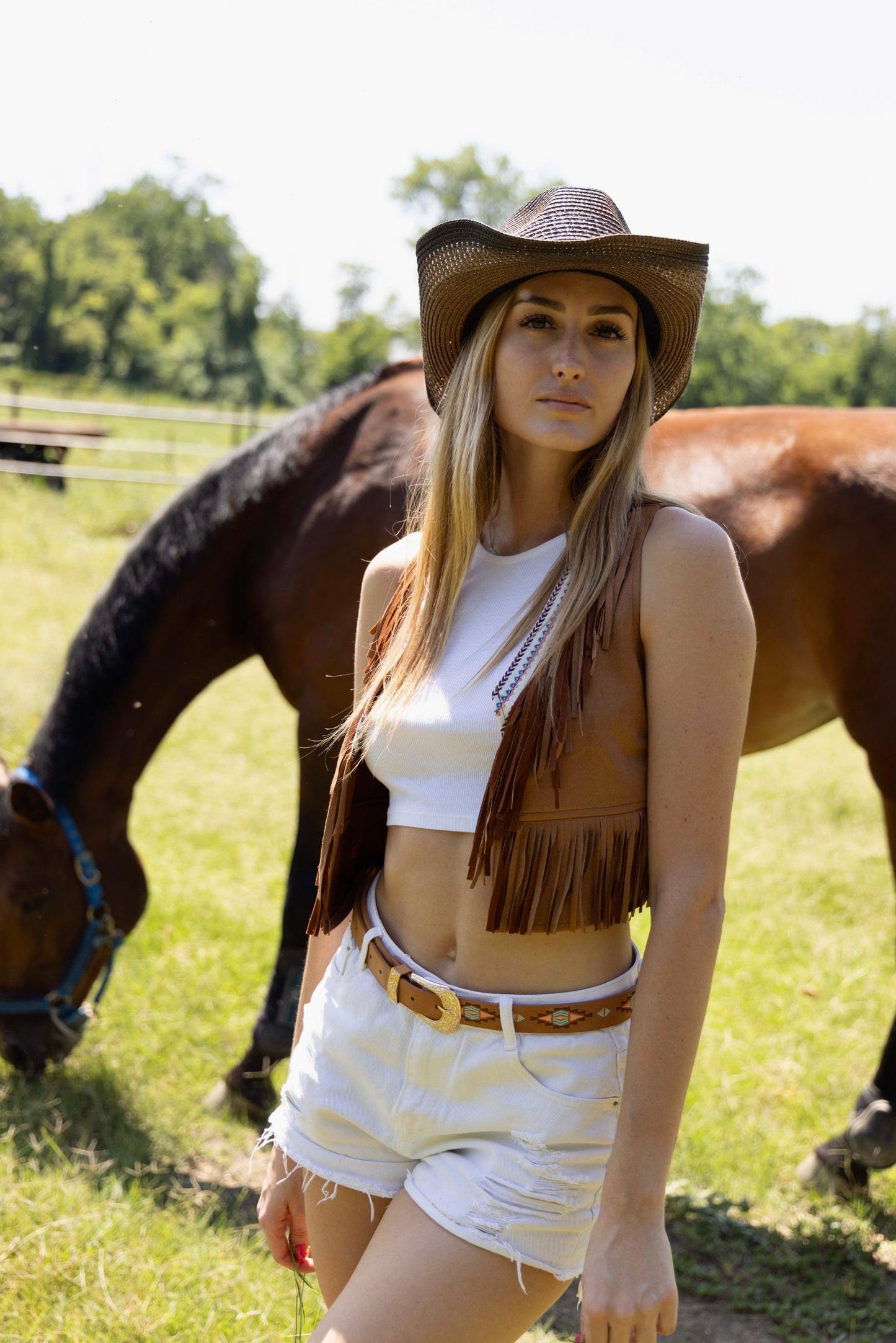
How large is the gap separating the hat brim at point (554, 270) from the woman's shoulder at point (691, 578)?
42 centimetres

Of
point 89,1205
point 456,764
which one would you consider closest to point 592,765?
point 456,764

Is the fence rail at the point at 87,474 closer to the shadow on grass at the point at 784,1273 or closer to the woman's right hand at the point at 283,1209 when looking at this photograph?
the shadow on grass at the point at 784,1273

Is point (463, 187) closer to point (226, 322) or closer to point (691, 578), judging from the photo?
point (226, 322)

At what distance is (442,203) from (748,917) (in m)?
49.6

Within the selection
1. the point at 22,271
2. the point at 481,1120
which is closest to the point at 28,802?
the point at 481,1120

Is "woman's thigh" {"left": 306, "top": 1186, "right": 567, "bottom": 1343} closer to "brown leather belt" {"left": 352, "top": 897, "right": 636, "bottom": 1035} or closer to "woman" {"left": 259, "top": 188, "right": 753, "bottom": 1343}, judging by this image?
"woman" {"left": 259, "top": 188, "right": 753, "bottom": 1343}

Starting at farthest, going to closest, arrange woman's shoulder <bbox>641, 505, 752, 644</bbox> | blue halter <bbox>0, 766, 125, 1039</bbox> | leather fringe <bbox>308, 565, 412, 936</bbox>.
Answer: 1. blue halter <bbox>0, 766, 125, 1039</bbox>
2. leather fringe <bbox>308, 565, 412, 936</bbox>
3. woman's shoulder <bbox>641, 505, 752, 644</bbox>

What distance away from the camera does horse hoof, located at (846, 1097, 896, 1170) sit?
10.1 ft

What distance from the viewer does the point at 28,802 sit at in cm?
324

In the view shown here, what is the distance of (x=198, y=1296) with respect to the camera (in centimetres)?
240

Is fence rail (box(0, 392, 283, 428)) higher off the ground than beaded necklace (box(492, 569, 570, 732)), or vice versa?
beaded necklace (box(492, 569, 570, 732))

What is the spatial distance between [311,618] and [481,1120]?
212 cm

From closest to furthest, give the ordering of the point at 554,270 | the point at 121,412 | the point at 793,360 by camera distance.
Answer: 1. the point at 554,270
2. the point at 121,412
3. the point at 793,360

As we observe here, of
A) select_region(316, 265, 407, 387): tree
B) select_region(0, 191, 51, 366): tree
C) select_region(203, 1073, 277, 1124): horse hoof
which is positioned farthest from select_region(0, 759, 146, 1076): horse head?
select_region(316, 265, 407, 387): tree
